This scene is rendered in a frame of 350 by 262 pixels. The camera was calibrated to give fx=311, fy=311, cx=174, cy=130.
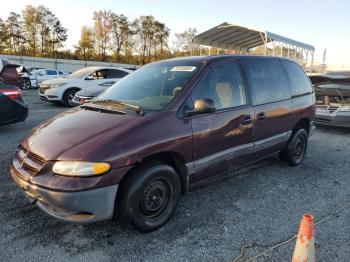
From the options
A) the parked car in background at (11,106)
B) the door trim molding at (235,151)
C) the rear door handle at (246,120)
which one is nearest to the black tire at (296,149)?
the door trim molding at (235,151)

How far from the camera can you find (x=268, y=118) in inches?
168

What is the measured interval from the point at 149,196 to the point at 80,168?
2.47 ft

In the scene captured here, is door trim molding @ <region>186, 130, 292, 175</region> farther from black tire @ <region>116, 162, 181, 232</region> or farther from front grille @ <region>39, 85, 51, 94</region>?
front grille @ <region>39, 85, 51, 94</region>

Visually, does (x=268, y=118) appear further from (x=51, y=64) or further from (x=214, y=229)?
(x=51, y=64)

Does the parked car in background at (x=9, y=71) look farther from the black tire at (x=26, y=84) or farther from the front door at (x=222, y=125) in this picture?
the black tire at (x=26, y=84)

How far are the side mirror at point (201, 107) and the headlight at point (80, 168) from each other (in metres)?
1.09

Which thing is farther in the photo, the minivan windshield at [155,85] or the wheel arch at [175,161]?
the minivan windshield at [155,85]

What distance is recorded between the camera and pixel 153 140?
2928 mm

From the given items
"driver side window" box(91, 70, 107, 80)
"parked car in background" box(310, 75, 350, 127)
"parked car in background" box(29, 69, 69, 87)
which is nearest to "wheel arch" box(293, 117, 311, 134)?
"parked car in background" box(310, 75, 350, 127)

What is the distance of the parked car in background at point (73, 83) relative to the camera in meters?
11.7

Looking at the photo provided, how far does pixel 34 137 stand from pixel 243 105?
7.99ft

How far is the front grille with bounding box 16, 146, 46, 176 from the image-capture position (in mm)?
2744

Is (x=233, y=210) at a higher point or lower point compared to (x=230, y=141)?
lower

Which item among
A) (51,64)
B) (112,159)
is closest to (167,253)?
(112,159)
